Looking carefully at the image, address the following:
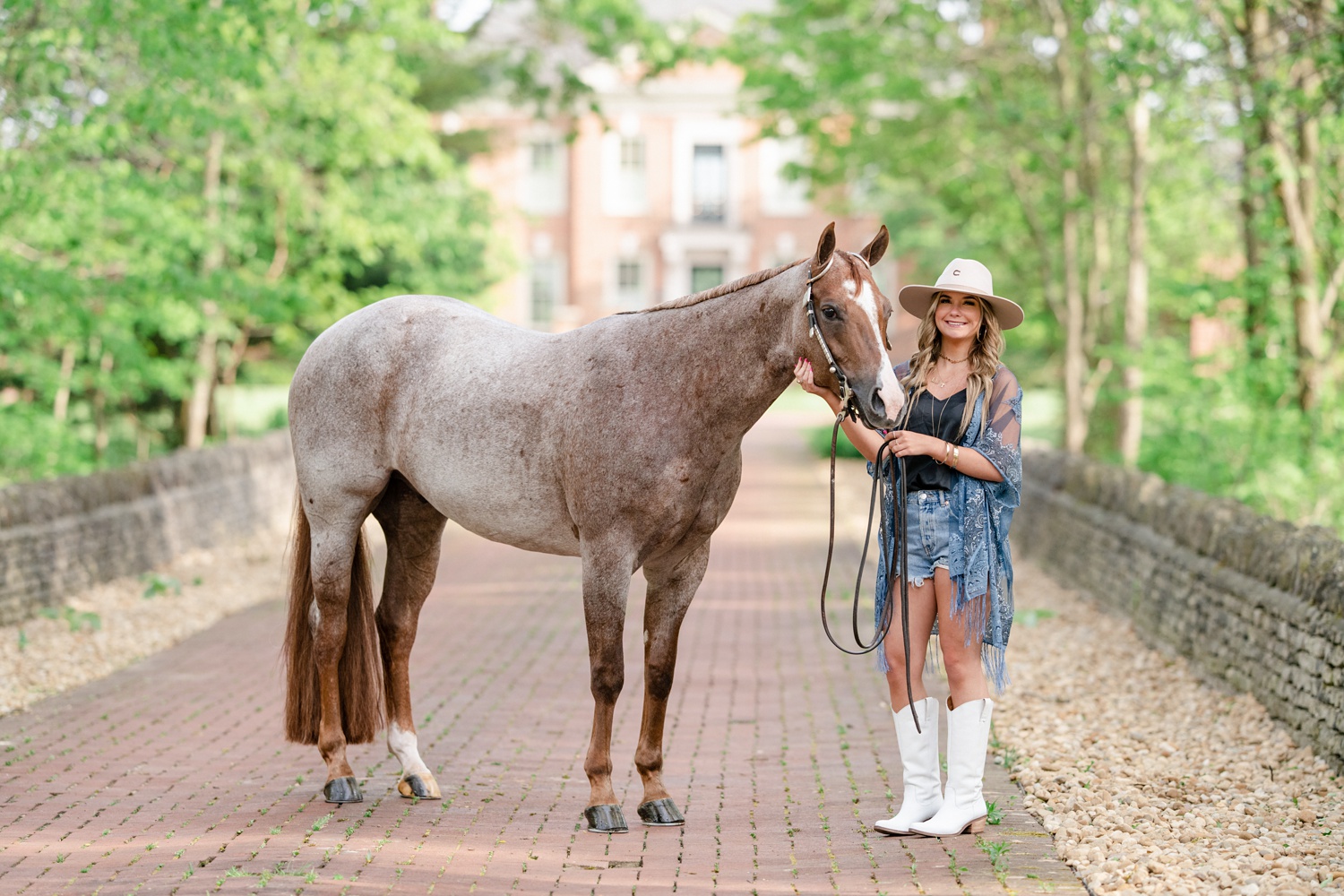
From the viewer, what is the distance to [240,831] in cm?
479

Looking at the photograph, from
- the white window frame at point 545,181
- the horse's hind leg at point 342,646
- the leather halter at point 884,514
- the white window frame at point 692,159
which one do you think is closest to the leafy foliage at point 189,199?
the horse's hind leg at point 342,646

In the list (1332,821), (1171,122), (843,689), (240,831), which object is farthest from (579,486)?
(1171,122)

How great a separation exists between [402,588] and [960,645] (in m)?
2.33

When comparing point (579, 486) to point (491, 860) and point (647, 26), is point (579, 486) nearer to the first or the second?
point (491, 860)

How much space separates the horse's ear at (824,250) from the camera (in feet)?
13.7

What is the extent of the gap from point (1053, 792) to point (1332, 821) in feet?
3.36

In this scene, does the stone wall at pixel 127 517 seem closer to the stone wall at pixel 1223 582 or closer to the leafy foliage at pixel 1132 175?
the stone wall at pixel 1223 582

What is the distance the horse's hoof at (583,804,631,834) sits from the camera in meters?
4.80

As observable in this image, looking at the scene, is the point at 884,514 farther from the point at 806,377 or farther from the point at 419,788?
the point at 419,788

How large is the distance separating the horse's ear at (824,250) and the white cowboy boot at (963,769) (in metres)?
1.68

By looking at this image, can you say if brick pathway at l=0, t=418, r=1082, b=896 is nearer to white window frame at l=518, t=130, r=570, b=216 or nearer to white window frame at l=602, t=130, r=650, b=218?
white window frame at l=602, t=130, r=650, b=218


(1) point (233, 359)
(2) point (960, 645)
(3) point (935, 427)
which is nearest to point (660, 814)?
(2) point (960, 645)

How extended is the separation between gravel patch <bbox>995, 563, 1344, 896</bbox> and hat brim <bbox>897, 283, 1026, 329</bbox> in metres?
1.90

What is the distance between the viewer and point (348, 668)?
5.43m
